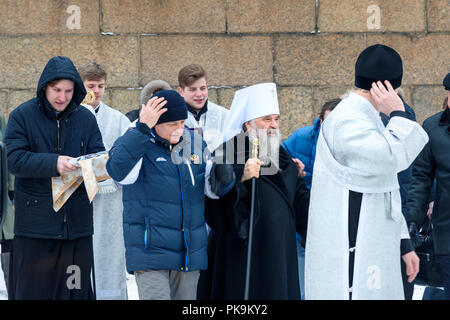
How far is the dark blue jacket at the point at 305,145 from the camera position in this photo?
6039 mm

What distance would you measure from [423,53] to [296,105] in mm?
1346

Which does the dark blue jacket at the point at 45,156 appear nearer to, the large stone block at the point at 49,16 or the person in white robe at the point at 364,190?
the person in white robe at the point at 364,190

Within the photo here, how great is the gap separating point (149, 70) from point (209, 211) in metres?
3.50

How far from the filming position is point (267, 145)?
479 centimetres

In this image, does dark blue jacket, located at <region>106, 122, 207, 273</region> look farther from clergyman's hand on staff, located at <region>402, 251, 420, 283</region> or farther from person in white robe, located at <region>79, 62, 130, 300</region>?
person in white robe, located at <region>79, 62, 130, 300</region>

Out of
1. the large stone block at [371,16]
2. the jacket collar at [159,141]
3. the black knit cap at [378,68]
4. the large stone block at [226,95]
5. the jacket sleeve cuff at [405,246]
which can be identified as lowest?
the jacket sleeve cuff at [405,246]

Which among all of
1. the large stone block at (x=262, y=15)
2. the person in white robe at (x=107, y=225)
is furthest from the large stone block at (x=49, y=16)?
the person in white robe at (x=107, y=225)

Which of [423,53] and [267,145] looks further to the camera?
[423,53]

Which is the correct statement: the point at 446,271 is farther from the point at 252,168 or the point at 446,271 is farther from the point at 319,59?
the point at 319,59

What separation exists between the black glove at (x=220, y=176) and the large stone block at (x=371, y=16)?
3774 millimetres

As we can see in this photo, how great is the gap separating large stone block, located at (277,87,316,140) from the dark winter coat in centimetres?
279

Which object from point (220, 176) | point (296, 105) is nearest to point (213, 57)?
point (296, 105)

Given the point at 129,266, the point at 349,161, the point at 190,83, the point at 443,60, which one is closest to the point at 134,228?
the point at 129,266

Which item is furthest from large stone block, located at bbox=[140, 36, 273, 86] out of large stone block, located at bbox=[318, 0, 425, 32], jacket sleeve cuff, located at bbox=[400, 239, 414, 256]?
jacket sleeve cuff, located at bbox=[400, 239, 414, 256]
